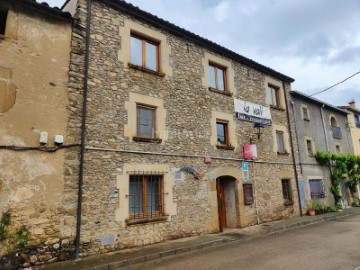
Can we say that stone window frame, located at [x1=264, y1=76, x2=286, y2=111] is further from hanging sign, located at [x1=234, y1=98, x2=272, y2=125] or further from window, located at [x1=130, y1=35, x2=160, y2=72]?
window, located at [x1=130, y1=35, x2=160, y2=72]

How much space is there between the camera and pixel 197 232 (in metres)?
8.84

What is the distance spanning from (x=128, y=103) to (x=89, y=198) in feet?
9.66

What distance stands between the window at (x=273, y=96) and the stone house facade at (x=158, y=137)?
1.37m

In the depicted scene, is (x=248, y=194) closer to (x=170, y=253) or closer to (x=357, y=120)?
(x=170, y=253)

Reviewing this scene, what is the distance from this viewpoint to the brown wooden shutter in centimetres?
1060

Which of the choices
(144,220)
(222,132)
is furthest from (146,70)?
(144,220)

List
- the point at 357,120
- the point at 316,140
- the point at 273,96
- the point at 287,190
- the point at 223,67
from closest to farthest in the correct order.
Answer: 1. the point at 223,67
2. the point at 287,190
3. the point at 273,96
4. the point at 316,140
5. the point at 357,120

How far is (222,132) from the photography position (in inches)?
430

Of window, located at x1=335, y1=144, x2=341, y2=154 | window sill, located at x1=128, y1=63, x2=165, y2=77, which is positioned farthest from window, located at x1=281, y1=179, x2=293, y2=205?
window sill, located at x1=128, y1=63, x2=165, y2=77

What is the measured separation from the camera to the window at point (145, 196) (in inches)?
304

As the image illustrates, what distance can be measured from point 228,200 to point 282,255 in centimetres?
437

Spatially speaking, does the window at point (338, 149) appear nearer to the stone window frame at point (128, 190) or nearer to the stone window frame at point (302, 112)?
the stone window frame at point (302, 112)

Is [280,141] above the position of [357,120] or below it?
below

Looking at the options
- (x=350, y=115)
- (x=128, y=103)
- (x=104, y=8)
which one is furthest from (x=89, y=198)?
(x=350, y=115)
